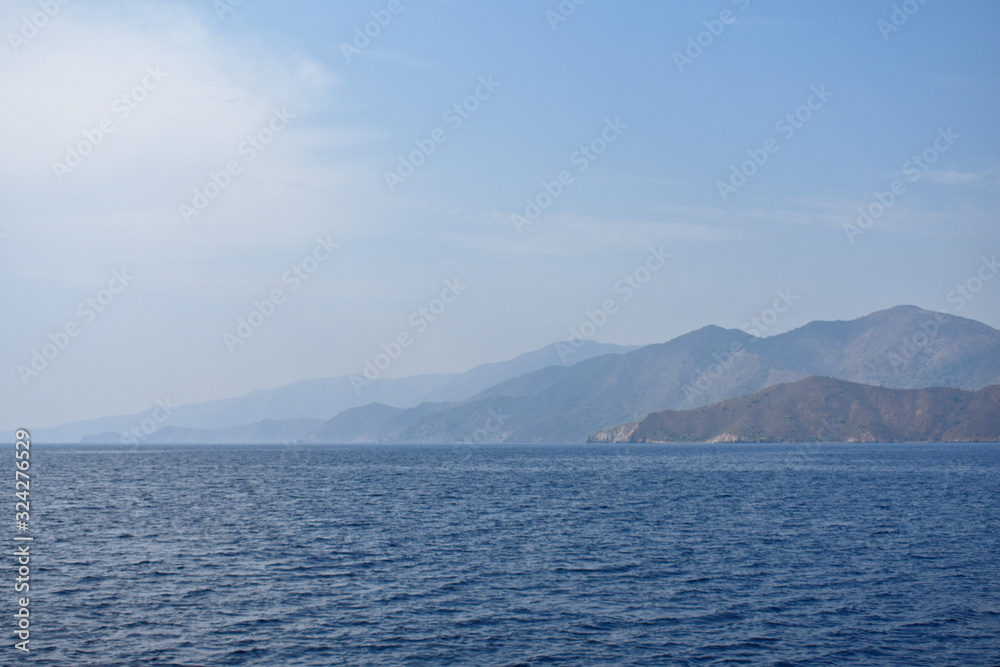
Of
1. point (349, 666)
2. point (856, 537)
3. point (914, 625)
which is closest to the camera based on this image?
point (349, 666)

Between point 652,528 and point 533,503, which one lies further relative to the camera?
point 533,503

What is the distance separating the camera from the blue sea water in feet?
120

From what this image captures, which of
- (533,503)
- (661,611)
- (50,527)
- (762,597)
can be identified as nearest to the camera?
(661,611)

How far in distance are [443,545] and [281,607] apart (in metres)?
22.4

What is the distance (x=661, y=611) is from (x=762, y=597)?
729cm

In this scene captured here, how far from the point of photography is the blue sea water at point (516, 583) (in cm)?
3666

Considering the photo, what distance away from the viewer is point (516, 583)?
163 feet

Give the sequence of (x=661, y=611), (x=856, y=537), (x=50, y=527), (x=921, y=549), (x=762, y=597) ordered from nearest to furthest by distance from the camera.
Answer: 1. (x=661, y=611)
2. (x=762, y=597)
3. (x=921, y=549)
4. (x=856, y=537)
5. (x=50, y=527)

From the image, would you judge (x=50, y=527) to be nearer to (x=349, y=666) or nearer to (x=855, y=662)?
(x=349, y=666)

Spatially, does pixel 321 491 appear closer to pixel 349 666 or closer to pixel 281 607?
pixel 281 607

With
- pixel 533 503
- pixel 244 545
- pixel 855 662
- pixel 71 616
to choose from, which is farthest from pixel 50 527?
pixel 855 662

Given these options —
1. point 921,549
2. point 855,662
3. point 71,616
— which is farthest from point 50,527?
point 921,549

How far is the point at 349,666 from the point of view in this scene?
34.2 m

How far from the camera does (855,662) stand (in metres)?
34.9
